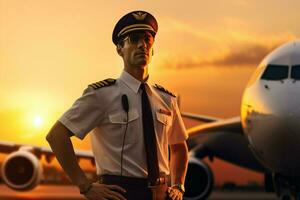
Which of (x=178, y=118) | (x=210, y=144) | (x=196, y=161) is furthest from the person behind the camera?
(x=210, y=144)

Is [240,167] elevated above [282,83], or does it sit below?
below

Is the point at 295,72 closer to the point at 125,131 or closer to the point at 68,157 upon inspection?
the point at 125,131

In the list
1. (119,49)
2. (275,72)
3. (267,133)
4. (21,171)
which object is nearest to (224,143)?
(275,72)

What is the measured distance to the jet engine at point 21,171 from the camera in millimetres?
15859

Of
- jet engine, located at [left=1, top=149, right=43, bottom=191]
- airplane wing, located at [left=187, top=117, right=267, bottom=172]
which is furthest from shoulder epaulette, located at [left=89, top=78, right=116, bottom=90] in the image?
jet engine, located at [left=1, top=149, right=43, bottom=191]

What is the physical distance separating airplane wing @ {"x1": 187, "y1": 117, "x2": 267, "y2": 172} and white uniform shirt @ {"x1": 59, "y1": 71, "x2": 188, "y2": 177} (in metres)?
10.2

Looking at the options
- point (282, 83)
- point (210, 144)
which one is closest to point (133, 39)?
point (282, 83)

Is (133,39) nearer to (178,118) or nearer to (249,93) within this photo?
(178,118)

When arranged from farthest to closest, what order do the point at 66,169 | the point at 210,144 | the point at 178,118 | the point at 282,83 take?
1. the point at 210,144
2. the point at 282,83
3. the point at 178,118
4. the point at 66,169

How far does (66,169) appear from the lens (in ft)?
9.00

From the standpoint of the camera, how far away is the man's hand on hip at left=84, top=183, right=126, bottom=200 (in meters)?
2.66

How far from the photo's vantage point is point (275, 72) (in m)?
10.5

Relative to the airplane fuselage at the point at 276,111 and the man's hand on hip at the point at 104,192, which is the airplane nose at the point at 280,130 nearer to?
the airplane fuselage at the point at 276,111

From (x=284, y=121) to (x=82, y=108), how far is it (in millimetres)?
6632
